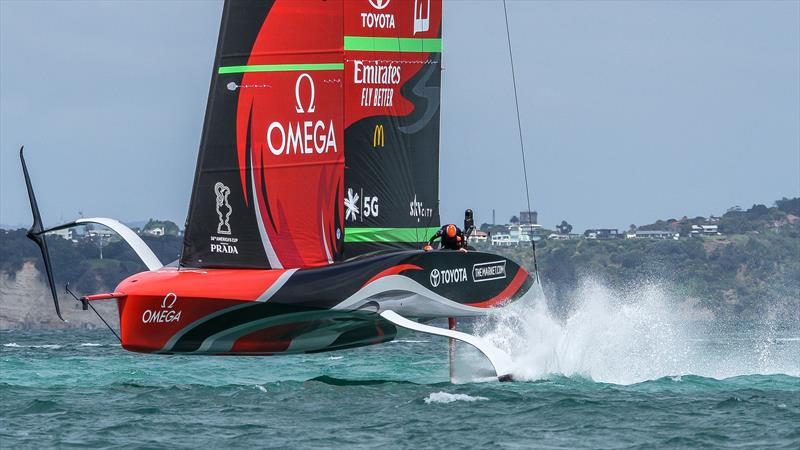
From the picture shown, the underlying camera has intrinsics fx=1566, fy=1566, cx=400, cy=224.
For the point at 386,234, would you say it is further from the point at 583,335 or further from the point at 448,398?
the point at 448,398

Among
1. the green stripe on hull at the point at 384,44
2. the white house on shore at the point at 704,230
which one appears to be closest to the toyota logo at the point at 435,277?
the green stripe on hull at the point at 384,44

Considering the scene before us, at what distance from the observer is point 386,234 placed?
20094 millimetres

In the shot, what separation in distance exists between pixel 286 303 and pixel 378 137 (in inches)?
122

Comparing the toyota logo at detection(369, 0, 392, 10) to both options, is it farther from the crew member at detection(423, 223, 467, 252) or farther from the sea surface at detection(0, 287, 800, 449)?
the sea surface at detection(0, 287, 800, 449)

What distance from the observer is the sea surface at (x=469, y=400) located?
48.6 feet

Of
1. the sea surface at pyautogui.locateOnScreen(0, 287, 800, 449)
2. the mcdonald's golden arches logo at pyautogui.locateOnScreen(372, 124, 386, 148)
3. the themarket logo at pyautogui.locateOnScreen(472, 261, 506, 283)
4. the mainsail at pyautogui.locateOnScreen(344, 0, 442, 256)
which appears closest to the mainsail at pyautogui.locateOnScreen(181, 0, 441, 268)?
the mainsail at pyautogui.locateOnScreen(344, 0, 442, 256)

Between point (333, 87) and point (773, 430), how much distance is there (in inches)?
264

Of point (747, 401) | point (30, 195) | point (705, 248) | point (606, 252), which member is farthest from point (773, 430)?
point (705, 248)

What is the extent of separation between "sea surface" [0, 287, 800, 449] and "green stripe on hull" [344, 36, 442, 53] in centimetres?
364

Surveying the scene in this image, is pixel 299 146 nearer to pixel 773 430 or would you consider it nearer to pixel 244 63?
pixel 244 63

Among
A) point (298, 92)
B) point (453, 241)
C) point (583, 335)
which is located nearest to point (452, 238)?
point (453, 241)

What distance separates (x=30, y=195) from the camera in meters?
19.1

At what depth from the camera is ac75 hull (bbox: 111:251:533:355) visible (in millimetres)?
17844

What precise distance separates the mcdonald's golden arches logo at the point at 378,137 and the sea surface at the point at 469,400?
106 inches
